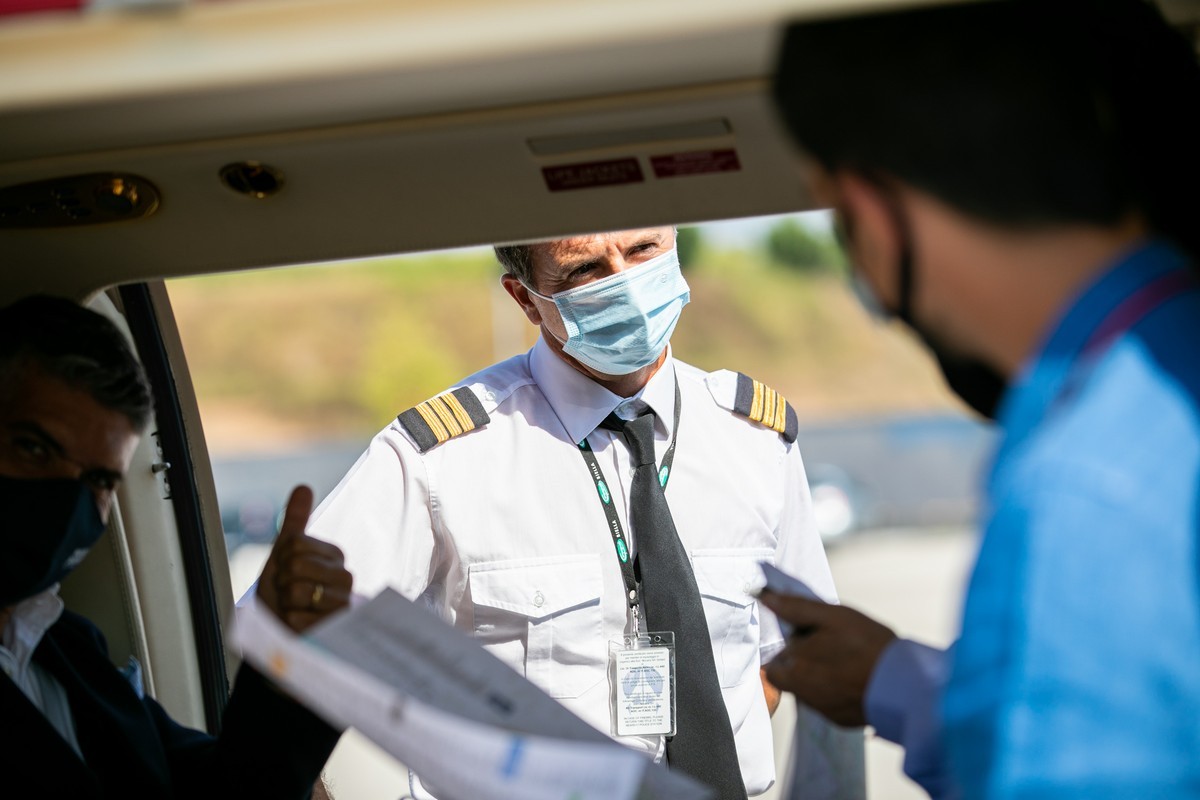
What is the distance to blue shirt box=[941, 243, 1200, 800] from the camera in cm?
89

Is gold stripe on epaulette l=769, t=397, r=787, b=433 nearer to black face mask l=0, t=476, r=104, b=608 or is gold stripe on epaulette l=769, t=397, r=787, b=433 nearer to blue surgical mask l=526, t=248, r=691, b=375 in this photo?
blue surgical mask l=526, t=248, r=691, b=375

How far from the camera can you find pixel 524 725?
4.46 ft

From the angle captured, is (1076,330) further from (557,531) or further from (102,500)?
(557,531)

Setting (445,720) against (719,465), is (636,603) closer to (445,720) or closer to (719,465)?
(719,465)

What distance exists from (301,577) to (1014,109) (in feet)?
3.69

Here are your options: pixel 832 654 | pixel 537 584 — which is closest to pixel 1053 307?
pixel 832 654

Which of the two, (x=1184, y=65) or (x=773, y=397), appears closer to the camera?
(x=1184, y=65)

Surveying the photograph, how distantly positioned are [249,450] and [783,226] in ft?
84.9

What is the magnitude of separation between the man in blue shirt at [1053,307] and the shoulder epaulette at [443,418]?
163cm

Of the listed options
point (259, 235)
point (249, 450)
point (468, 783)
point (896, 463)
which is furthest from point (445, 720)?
point (249, 450)

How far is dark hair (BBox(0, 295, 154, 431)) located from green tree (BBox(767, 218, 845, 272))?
54.2 metres

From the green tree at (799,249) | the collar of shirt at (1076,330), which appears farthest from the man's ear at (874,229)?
the green tree at (799,249)

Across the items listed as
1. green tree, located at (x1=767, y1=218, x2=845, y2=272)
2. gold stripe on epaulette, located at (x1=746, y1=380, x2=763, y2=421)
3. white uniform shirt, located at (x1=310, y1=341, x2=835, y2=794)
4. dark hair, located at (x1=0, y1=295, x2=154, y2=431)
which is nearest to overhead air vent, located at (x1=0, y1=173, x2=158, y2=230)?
dark hair, located at (x1=0, y1=295, x2=154, y2=431)

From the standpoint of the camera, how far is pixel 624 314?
8.88 feet
